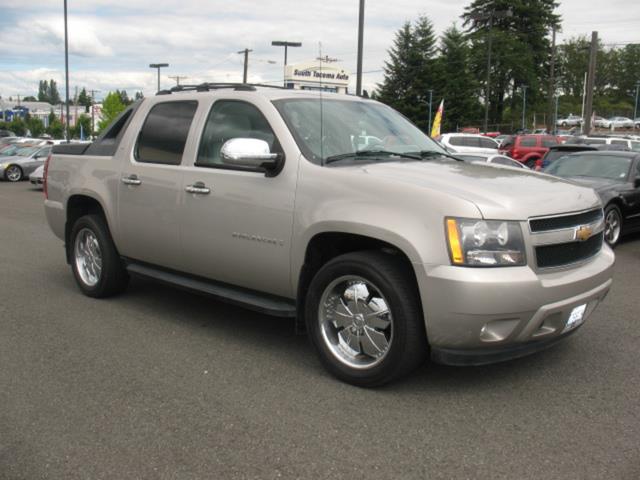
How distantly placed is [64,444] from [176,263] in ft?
6.83

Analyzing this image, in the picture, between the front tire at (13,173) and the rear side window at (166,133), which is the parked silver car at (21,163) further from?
the rear side window at (166,133)

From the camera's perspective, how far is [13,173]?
24.7 metres

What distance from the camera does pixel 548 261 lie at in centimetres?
384

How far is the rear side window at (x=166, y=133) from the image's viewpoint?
529 centimetres

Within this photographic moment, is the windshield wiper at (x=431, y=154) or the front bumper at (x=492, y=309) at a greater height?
the windshield wiper at (x=431, y=154)

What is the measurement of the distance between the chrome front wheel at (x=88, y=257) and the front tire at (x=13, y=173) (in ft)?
66.3

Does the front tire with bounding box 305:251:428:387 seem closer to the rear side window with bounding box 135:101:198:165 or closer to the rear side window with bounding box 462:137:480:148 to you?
the rear side window with bounding box 135:101:198:165

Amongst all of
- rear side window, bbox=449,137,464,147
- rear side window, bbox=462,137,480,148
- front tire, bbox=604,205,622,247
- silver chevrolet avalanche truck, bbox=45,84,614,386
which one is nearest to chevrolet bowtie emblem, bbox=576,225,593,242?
silver chevrolet avalanche truck, bbox=45,84,614,386

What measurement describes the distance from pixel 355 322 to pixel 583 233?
1477 millimetres

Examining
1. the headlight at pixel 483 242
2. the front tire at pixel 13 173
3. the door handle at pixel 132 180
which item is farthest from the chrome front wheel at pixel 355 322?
the front tire at pixel 13 173

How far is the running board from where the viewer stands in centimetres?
454

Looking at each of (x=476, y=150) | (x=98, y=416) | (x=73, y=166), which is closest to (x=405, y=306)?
(x=98, y=416)

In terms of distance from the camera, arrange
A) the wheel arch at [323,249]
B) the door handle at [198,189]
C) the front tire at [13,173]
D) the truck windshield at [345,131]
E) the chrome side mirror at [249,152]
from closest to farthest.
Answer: the wheel arch at [323,249] → the chrome side mirror at [249,152] → the truck windshield at [345,131] → the door handle at [198,189] → the front tire at [13,173]

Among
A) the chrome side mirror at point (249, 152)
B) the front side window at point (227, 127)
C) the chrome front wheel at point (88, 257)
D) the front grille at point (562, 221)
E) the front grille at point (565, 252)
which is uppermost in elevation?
the front side window at point (227, 127)
